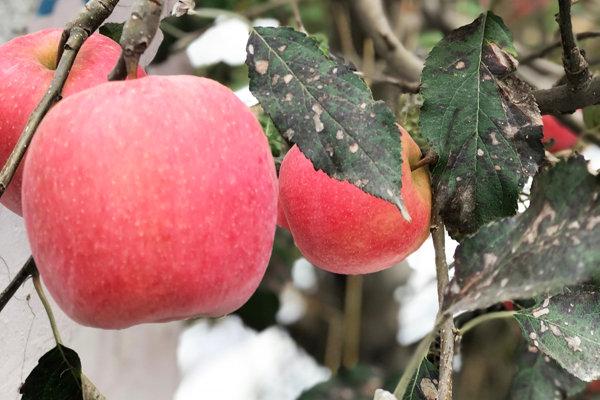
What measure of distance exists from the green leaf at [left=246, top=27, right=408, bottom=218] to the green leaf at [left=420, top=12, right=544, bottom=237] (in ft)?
0.26

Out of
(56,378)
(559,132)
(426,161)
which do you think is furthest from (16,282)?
(559,132)

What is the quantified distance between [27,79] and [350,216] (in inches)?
8.8

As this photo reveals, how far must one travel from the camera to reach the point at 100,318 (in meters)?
0.39

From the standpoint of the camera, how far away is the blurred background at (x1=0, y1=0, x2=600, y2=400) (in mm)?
1042

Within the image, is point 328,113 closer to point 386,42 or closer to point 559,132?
point 386,42

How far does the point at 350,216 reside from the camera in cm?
53

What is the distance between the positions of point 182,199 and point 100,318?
73 mm

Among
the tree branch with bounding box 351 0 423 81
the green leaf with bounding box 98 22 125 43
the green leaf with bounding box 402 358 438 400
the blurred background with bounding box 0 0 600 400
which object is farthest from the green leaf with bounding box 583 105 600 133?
the green leaf with bounding box 98 22 125 43

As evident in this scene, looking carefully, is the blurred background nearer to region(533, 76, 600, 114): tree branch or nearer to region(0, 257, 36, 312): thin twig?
region(533, 76, 600, 114): tree branch

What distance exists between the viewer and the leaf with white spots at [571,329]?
0.51m

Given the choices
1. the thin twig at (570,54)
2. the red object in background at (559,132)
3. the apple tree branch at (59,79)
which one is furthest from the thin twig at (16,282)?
the red object in background at (559,132)

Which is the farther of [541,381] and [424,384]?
[541,381]

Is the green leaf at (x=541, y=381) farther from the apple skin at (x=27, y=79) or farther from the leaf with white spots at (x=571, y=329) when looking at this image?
the apple skin at (x=27, y=79)

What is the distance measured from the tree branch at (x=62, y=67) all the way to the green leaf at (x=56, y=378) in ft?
0.50
